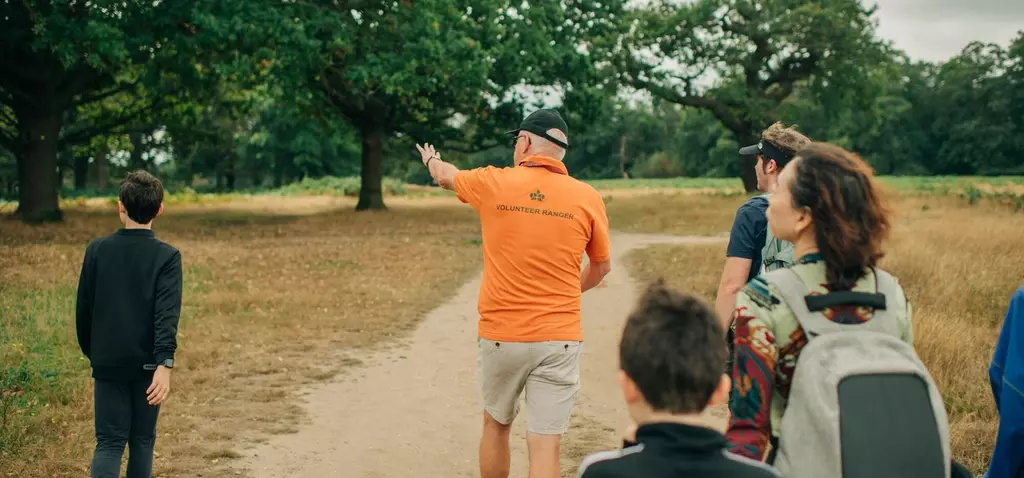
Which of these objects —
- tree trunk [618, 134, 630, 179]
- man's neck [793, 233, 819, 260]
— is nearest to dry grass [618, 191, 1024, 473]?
man's neck [793, 233, 819, 260]

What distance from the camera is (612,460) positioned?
2133 millimetres

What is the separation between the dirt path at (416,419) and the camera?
5945mm

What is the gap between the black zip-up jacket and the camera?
13.9 ft

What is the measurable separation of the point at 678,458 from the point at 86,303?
3.27 metres

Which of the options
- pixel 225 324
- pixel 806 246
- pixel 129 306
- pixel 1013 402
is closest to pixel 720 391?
pixel 806 246

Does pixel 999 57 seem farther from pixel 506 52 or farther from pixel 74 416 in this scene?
pixel 74 416

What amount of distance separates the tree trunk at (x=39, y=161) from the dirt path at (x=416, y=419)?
61.7 ft

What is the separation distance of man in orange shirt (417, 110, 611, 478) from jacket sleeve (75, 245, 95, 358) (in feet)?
5.43

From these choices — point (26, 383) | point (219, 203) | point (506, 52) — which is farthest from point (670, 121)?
point (26, 383)

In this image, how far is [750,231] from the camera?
4293 millimetres

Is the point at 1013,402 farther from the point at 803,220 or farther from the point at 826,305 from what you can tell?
the point at 803,220

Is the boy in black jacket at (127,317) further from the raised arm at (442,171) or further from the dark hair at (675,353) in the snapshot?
the dark hair at (675,353)

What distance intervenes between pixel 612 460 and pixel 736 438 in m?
0.44

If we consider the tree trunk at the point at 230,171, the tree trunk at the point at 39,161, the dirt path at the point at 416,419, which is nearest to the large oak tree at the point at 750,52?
the tree trunk at the point at 39,161
